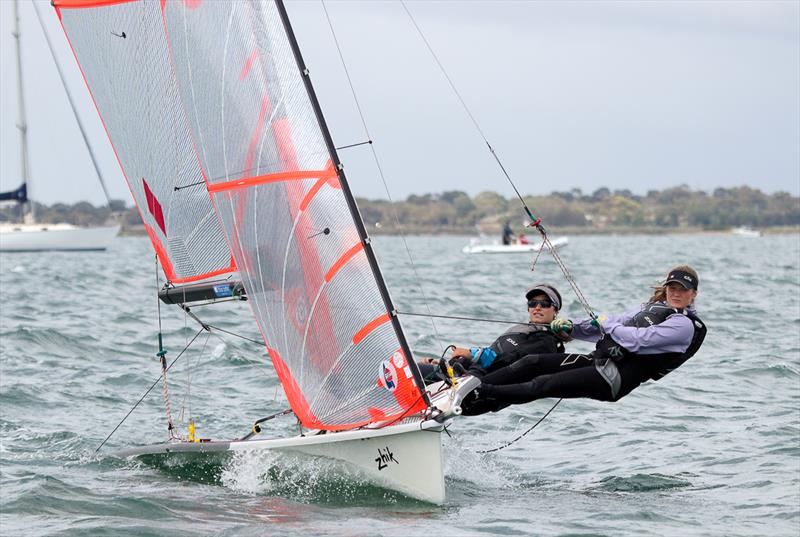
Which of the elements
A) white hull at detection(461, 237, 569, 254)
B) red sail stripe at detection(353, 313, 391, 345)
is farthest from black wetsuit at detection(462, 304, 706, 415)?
white hull at detection(461, 237, 569, 254)

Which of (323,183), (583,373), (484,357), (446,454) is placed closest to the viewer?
(323,183)

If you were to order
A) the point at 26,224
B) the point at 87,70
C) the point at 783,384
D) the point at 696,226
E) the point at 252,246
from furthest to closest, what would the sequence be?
the point at 696,226 → the point at 26,224 → the point at 783,384 → the point at 87,70 → the point at 252,246

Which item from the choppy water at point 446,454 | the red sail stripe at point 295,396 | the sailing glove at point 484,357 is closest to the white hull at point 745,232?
the choppy water at point 446,454

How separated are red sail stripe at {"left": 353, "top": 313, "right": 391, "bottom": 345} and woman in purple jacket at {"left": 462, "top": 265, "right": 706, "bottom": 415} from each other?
772mm

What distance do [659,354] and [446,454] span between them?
5.17 feet

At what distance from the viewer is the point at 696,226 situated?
109m

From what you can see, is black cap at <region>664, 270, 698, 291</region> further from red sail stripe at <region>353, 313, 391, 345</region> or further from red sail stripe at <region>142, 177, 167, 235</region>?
red sail stripe at <region>142, 177, 167, 235</region>

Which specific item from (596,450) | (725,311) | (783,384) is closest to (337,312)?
(596,450)

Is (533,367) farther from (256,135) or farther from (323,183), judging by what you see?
(256,135)

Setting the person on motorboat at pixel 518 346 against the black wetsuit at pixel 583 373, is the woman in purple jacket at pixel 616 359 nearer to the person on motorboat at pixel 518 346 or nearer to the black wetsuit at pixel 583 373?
the black wetsuit at pixel 583 373

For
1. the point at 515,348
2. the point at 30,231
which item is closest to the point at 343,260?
the point at 515,348

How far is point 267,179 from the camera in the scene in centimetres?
629

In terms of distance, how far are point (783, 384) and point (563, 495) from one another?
14.0ft

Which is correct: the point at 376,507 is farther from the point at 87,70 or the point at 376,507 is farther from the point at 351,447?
the point at 87,70
